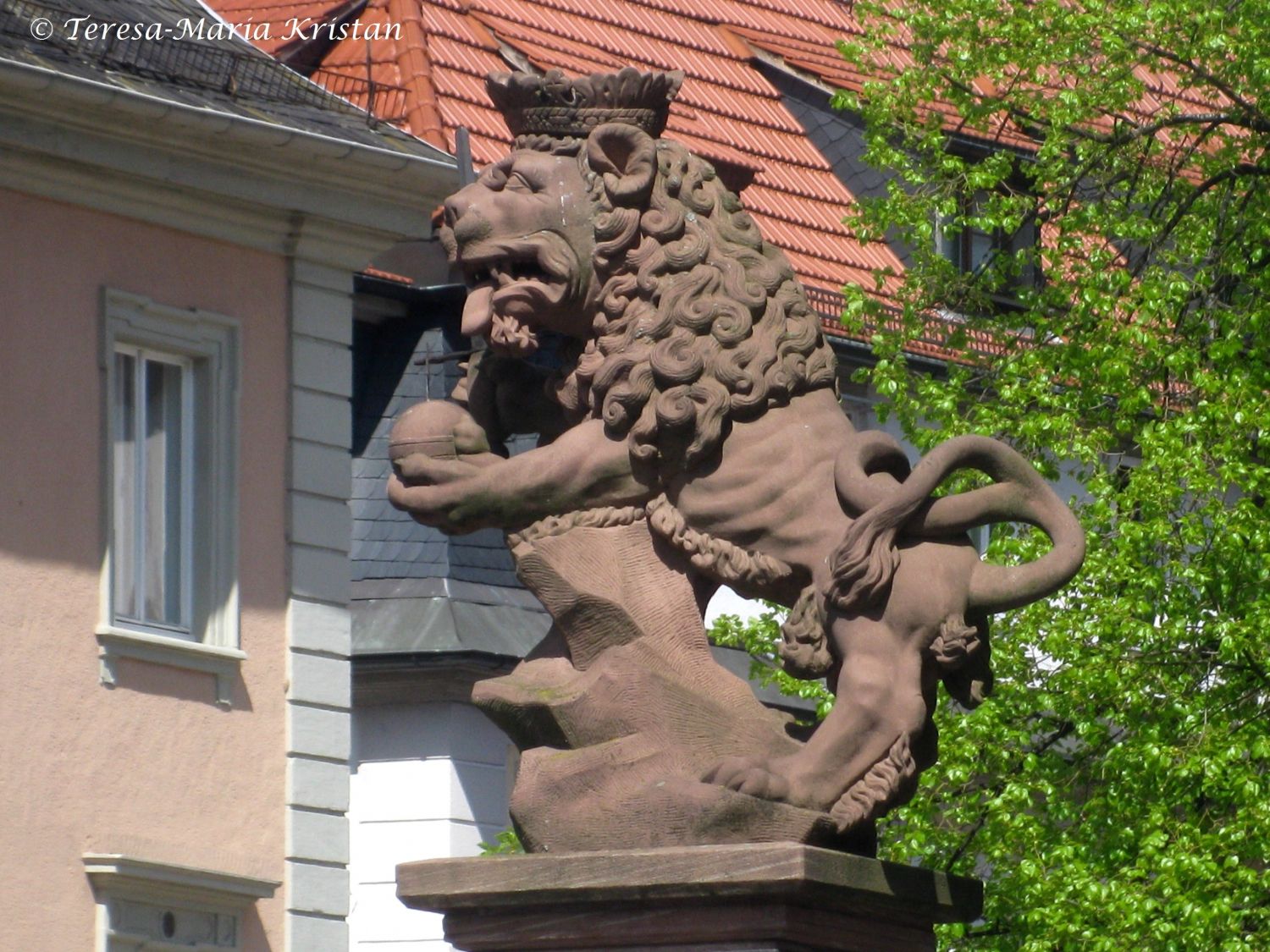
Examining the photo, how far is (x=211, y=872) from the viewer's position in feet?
45.9

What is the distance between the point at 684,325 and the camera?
5.60 metres

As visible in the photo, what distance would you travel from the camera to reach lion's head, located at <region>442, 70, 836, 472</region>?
5.58 metres

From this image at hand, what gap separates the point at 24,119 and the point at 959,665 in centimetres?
911

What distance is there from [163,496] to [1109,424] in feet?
15.1

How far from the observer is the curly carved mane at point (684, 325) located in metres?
5.57

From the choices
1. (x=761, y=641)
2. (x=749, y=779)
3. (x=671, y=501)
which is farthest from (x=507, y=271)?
(x=761, y=641)

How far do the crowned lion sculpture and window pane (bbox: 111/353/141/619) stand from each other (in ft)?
27.9

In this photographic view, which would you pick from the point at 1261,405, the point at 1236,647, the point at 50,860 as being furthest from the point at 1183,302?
the point at 50,860

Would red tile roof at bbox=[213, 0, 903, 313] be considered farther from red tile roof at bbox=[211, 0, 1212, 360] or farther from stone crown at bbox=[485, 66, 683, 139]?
stone crown at bbox=[485, 66, 683, 139]

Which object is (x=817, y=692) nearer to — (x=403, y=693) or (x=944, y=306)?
(x=944, y=306)

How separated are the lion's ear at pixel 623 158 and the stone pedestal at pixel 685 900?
126 centimetres

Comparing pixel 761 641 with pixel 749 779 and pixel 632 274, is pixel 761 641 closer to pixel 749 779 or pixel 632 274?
pixel 632 274

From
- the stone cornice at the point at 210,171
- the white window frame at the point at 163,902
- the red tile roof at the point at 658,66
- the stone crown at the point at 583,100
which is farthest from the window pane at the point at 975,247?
the stone crown at the point at 583,100

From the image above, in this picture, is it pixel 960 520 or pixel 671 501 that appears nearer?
pixel 960 520
